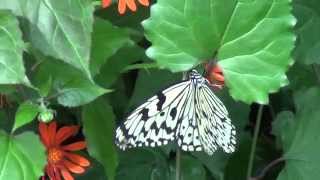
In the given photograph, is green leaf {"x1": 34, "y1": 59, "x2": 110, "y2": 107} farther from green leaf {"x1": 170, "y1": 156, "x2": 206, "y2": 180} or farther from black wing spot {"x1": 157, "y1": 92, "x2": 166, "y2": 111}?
green leaf {"x1": 170, "y1": 156, "x2": 206, "y2": 180}

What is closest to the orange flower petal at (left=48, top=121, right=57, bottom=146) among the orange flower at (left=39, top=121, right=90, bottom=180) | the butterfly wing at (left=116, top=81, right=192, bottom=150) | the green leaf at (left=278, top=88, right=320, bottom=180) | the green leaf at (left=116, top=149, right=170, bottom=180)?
the orange flower at (left=39, top=121, right=90, bottom=180)

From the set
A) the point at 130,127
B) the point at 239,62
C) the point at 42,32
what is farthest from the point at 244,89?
the point at 42,32

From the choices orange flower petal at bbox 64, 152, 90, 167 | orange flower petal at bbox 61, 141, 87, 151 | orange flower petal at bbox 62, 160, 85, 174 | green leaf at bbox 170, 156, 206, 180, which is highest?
orange flower petal at bbox 61, 141, 87, 151

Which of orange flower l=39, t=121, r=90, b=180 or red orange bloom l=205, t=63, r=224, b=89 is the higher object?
red orange bloom l=205, t=63, r=224, b=89

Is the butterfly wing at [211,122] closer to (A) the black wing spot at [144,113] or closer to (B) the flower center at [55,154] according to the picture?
(A) the black wing spot at [144,113]

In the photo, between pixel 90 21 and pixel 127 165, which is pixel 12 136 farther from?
pixel 127 165

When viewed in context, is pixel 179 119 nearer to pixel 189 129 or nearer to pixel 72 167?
pixel 189 129
